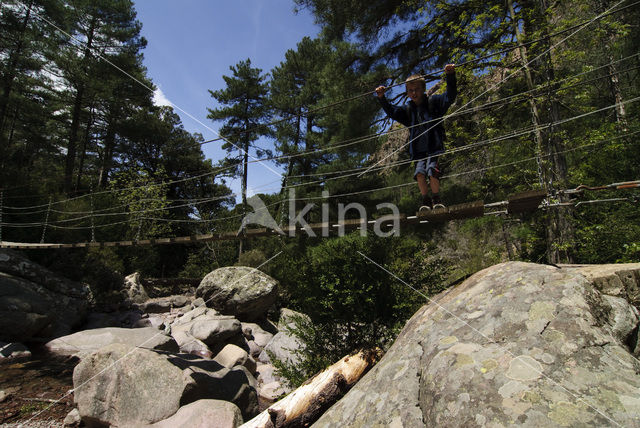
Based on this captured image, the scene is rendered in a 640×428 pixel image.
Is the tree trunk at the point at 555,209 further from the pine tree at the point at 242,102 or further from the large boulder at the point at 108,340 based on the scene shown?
the pine tree at the point at 242,102

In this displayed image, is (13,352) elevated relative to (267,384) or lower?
elevated

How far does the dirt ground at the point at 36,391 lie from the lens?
4.87m

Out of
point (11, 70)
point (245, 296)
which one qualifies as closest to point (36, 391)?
point (245, 296)

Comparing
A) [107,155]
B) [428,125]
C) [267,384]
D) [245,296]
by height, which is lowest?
[267,384]

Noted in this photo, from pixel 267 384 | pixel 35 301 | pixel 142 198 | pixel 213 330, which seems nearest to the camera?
pixel 267 384

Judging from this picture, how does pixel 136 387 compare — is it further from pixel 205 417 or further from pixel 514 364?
pixel 514 364

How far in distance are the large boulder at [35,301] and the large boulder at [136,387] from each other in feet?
12.8

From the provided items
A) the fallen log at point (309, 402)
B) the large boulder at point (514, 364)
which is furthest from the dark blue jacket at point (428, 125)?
the fallen log at point (309, 402)

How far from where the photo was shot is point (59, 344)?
7.51 meters

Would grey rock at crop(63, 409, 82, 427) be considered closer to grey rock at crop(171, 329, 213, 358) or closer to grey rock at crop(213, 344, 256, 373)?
grey rock at crop(171, 329, 213, 358)

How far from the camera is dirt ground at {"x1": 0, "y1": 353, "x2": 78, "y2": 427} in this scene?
192 inches

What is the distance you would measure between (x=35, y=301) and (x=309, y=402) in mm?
8538

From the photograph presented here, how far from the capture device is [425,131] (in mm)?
3418

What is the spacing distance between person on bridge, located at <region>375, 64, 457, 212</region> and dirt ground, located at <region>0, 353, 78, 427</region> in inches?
210
